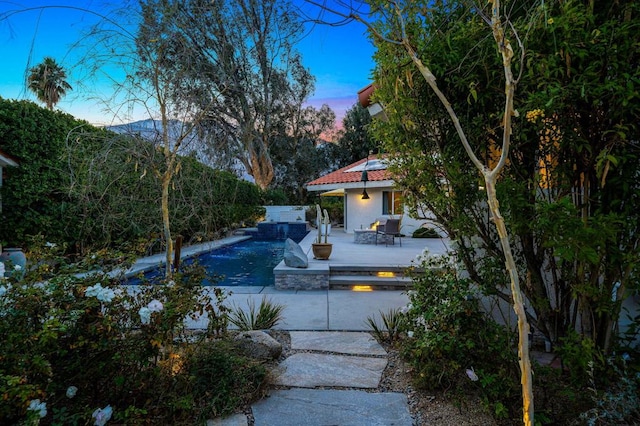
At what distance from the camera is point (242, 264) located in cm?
1206

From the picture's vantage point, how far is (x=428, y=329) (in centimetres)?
344

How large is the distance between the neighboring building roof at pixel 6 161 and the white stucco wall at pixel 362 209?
1480cm

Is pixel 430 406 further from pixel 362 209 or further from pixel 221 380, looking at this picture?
pixel 362 209

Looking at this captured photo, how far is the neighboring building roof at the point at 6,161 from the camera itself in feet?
24.6

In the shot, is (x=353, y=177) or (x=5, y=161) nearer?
(x=5, y=161)

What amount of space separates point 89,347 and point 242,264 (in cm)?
960

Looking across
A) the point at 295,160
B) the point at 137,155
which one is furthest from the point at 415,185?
the point at 295,160

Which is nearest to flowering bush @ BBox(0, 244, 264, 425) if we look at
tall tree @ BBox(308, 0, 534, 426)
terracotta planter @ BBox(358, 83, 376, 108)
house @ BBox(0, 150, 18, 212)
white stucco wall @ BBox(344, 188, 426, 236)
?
tall tree @ BBox(308, 0, 534, 426)

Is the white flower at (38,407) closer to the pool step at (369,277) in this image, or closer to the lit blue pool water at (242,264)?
the lit blue pool water at (242,264)

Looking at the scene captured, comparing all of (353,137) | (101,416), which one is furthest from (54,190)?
(353,137)

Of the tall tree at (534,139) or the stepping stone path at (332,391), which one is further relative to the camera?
the stepping stone path at (332,391)

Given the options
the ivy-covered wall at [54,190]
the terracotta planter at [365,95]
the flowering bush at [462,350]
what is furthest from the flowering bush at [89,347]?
the terracotta planter at [365,95]

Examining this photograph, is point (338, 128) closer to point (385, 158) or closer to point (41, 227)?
point (41, 227)

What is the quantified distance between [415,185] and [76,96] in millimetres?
3669
